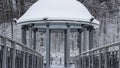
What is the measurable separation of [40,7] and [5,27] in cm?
2874

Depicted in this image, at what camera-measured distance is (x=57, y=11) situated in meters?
18.5

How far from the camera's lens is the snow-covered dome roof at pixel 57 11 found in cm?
1773

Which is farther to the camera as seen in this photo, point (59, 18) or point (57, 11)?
point (57, 11)

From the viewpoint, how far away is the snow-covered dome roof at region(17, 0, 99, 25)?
17734 mm

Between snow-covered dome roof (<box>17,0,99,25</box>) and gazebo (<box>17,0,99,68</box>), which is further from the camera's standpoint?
snow-covered dome roof (<box>17,0,99,25</box>)

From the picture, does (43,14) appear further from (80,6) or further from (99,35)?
(99,35)

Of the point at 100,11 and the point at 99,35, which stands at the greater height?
the point at 100,11

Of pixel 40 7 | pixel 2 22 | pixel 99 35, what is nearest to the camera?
pixel 40 7

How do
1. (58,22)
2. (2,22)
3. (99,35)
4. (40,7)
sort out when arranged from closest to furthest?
1. (58,22)
2. (40,7)
3. (2,22)
4. (99,35)

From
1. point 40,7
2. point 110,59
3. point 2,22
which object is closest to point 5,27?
point 2,22

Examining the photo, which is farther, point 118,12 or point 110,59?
point 118,12

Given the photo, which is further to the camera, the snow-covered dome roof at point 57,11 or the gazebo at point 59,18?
the snow-covered dome roof at point 57,11

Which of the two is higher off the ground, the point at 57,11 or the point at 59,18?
the point at 57,11

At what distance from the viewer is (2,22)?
145 ft
